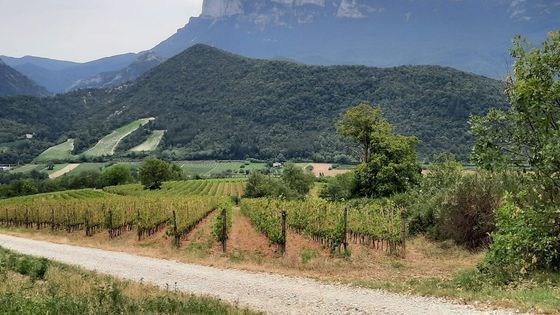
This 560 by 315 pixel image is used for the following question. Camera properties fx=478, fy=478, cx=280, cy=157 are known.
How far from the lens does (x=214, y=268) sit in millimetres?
18906

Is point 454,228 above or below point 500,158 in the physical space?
below

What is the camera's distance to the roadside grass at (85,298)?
9695mm

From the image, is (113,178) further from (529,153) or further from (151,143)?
(529,153)

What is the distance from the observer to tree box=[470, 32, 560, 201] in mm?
13445

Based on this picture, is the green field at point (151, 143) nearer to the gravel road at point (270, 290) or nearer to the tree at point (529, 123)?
the gravel road at point (270, 290)

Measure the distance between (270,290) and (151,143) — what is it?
180 meters

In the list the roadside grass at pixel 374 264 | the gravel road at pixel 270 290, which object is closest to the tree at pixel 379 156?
the roadside grass at pixel 374 264

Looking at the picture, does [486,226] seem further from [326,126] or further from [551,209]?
[326,126]

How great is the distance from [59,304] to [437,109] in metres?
148

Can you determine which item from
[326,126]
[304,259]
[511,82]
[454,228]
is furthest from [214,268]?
[326,126]

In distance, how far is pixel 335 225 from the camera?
23.0 metres

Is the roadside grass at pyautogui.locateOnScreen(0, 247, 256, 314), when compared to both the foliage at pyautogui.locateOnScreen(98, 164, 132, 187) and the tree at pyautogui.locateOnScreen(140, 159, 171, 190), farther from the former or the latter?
the foliage at pyautogui.locateOnScreen(98, 164, 132, 187)

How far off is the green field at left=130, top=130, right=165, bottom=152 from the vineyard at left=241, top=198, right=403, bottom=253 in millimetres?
159301

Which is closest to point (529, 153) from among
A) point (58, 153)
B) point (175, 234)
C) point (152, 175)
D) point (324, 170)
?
point (175, 234)
